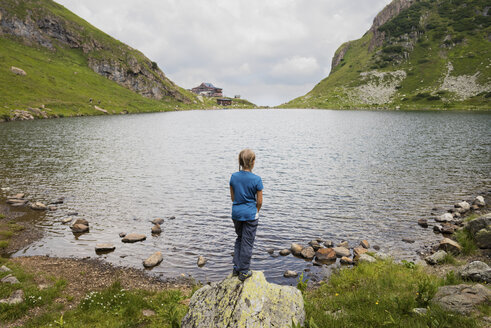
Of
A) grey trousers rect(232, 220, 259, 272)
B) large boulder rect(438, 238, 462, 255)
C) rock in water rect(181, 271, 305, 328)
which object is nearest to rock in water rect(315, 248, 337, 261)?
large boulder rect(438, 238, 462, 255)

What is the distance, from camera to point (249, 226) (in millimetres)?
9062

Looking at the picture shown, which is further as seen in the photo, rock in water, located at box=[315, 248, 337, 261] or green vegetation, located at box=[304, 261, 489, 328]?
rock in water, located at box=[315, 248, 337, 261]

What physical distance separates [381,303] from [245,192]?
19.7 feet

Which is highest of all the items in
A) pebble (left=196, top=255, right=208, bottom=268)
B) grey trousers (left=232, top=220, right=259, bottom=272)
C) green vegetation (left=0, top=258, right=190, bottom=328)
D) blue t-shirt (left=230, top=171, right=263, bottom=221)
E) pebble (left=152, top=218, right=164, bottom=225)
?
blue t-shirt (left=230, top=171, right=263, bottom=221)

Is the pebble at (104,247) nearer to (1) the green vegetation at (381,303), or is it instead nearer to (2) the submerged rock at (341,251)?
(1) the green vegetation at (381,303)

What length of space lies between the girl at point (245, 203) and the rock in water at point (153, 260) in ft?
32.5

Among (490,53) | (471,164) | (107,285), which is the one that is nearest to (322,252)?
(107,285)

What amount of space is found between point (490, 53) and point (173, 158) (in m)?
243

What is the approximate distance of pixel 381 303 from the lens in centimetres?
952

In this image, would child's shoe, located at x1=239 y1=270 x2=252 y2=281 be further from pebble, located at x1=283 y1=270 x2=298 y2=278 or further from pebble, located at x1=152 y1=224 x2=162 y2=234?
pebble, located at x1=152 y1=224 x2=162 y2=234

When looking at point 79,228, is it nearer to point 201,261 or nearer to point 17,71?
point 201,261

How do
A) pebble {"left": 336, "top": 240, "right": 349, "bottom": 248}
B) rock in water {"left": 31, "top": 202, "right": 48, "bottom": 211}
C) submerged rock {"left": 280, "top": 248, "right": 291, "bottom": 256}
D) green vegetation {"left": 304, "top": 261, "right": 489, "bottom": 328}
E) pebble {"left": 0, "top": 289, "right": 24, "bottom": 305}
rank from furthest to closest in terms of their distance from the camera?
rock in water {"left": 31, "top": 202, "right": 48, "bottom": 211}, pebble {"left": 336, "top": 240, "right": 349, "bottom": 248}, submerged rock {"left": 280, "top": 248, "right": 291, "bottom": 256}, pebble {"left": 0, "top": 289, "right": 24, "bottom": 305}, green vegetation {"left": 304, "top": 261, "right": 489, "bottom": 328}

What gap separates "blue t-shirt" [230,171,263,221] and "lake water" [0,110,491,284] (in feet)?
27.9

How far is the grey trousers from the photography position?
882 cm
